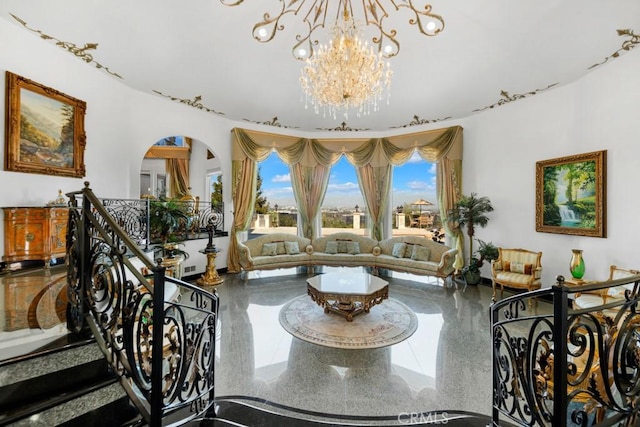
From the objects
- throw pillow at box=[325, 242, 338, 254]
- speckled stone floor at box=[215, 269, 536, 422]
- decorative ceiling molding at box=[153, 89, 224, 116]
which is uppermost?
decorative ceiling molding at box=[153, 89, 224, 116]

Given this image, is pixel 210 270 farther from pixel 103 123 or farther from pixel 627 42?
pixel 627 42

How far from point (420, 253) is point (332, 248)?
227 centimetres

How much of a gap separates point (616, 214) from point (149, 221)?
27.2ft

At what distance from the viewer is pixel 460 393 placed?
2.65 meters

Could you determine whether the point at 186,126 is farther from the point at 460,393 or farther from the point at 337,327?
the point at 460,393

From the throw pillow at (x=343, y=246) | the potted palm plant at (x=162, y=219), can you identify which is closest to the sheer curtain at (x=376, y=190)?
the throw pillow at (x=343, y=246)

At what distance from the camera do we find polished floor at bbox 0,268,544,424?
2.43 metres

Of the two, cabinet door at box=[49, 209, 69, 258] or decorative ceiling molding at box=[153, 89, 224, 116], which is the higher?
decorative ceiling molding at box=[153, 89, 224, 116]

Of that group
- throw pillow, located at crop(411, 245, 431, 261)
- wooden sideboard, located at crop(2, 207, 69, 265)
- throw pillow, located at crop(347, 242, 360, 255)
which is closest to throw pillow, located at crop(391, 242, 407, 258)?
throw pillow, located at crop(411, 245, 431, 261)

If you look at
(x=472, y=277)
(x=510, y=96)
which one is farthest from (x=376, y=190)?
Answer: (x=510, y=96)

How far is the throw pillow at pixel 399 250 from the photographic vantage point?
22.5 feet

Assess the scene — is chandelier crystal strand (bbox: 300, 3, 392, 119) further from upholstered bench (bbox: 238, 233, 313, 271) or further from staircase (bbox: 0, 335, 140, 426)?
upholstered bench (bbox: 238, 233, 313, 271)

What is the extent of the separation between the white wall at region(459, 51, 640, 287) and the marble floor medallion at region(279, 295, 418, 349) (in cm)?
336

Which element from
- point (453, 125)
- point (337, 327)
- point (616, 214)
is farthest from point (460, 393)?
point (453, 125)
